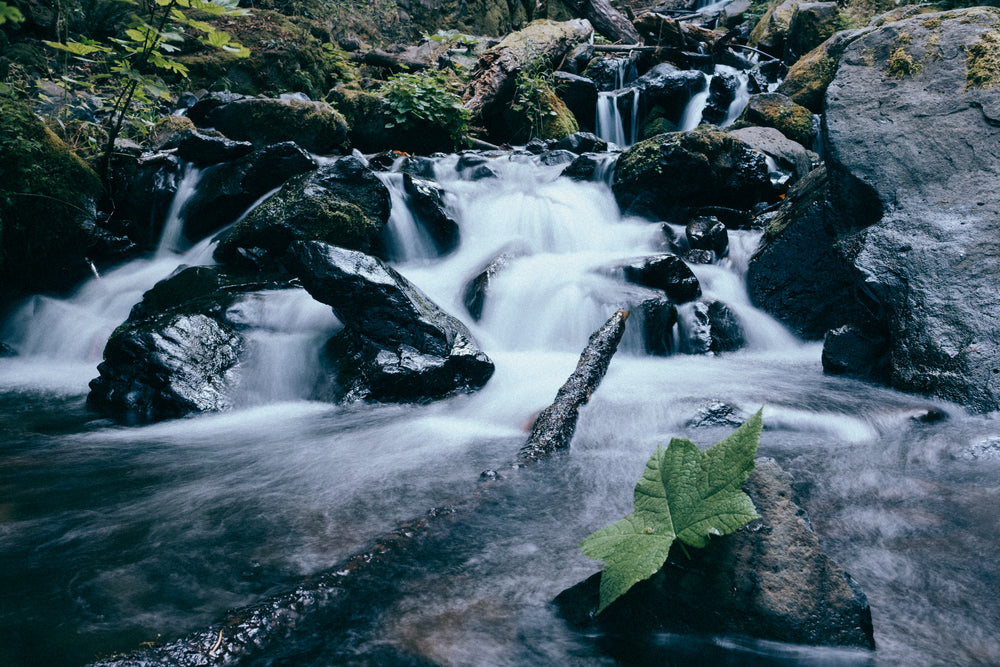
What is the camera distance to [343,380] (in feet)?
14.7

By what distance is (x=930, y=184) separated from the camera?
4363mm

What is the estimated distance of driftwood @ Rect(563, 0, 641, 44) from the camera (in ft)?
57.9

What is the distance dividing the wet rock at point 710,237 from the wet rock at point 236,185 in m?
5.39

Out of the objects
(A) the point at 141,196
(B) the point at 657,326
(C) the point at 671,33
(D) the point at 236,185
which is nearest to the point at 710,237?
(B) the point at 657,326

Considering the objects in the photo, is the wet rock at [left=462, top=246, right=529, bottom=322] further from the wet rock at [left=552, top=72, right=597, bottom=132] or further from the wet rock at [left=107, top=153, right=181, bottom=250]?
the wet rock at [left=552, top=72, right=597, bottom=132]

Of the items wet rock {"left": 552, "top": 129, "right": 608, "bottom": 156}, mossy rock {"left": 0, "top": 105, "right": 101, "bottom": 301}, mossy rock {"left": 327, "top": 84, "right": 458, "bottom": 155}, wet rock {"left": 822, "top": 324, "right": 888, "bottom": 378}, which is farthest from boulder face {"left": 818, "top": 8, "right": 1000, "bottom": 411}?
mossy rock {"left": 0, "top": 105, "right": 101, "bottom": 301}

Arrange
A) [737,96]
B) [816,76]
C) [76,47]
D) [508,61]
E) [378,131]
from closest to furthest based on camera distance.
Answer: [76,47]
[378,131]
[816,76]
[508,61]
[737,96]

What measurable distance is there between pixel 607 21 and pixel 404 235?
15.2m

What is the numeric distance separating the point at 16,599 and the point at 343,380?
9.28 feet

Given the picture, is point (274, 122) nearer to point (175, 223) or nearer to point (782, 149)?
point (175, 223)

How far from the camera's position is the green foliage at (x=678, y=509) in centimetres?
135

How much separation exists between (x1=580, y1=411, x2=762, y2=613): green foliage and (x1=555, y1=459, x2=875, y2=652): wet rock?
4.1 inches

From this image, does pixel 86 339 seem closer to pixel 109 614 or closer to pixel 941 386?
pixel 109 614

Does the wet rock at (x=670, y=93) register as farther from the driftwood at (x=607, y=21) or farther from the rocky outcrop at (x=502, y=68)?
the driftwood at (x=607, y=21)
